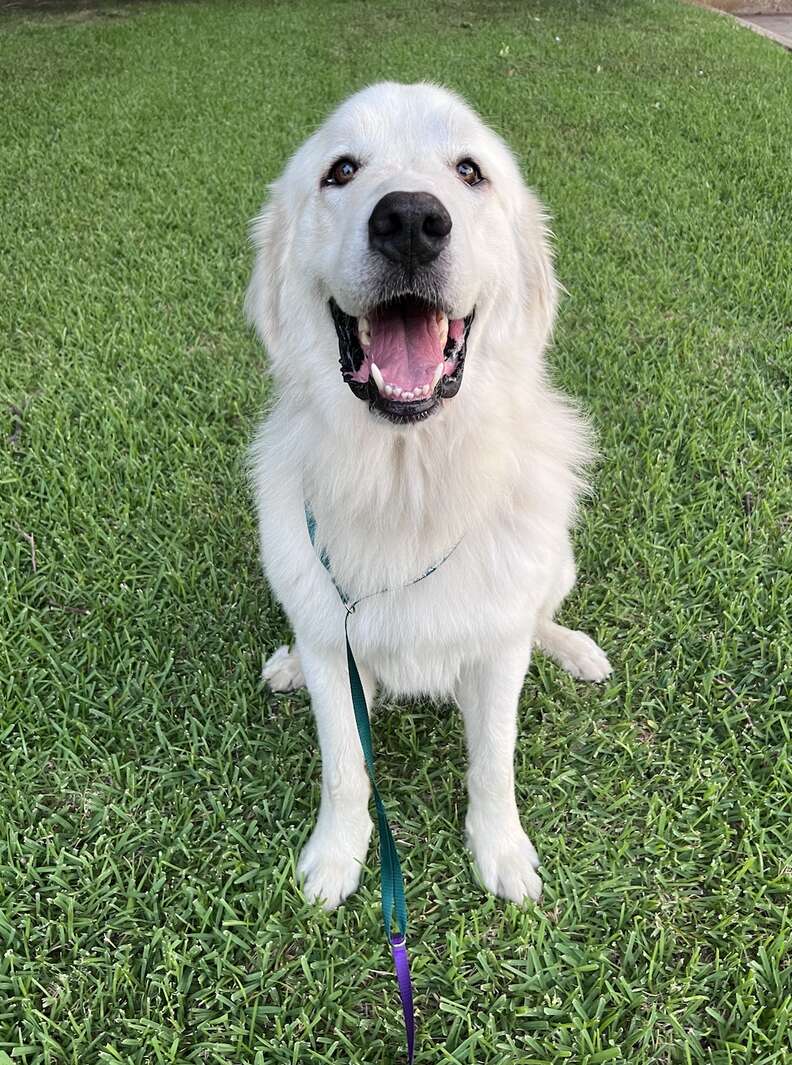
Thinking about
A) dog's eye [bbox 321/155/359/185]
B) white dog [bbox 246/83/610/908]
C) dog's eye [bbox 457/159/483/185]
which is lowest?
Result: white dog [bbox 246/83/610/908]

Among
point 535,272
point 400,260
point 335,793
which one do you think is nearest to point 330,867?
point 335,793

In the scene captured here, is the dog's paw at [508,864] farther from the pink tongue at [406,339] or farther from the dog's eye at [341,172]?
the dog's eye at [341,172]

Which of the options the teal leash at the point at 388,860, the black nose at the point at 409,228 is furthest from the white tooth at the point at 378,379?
the teal leash at the point at 388,860

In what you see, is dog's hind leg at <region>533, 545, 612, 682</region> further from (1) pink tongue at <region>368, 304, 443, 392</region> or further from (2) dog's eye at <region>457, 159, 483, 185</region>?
(2) dog's eye at <region>457, 159, 483, 185</region>

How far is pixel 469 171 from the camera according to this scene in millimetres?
1803

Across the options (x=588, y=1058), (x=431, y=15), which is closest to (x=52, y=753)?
(x=588, y=1058)

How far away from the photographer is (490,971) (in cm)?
167

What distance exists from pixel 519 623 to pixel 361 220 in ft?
A: 3.05

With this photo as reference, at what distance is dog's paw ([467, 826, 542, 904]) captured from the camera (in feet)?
5.99

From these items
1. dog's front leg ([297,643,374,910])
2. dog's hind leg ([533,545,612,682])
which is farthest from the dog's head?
dog's hind leg ([533,545,612,682])

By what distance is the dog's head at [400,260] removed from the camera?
1491mm

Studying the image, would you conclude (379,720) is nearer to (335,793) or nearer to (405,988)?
(335,793)

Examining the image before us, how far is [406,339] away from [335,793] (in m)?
1.11

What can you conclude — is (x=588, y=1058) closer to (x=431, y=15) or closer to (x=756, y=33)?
(x=756, y=33)
